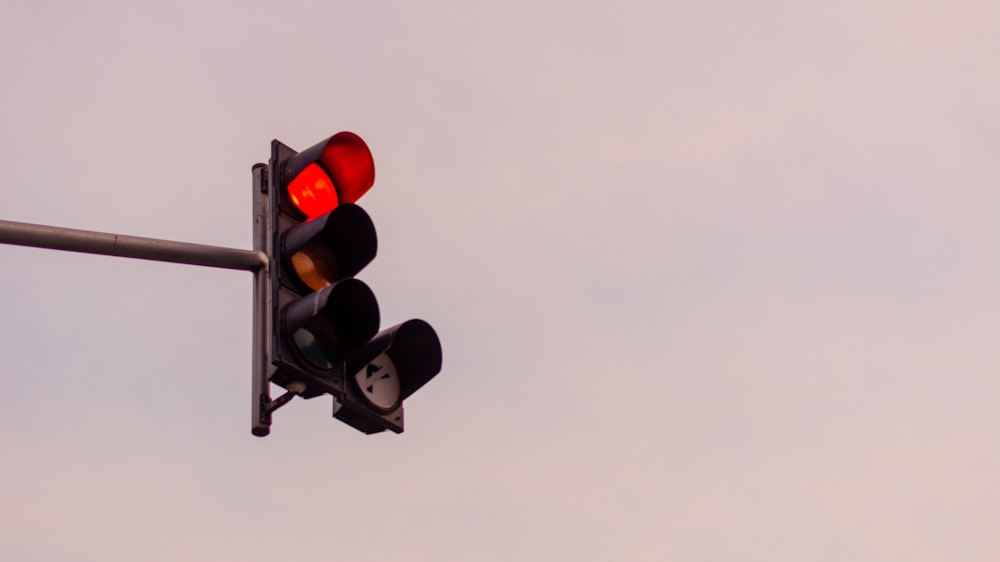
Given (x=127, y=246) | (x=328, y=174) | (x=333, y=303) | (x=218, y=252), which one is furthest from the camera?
(x=328, y=174)

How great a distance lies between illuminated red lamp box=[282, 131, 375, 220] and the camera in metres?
4.71

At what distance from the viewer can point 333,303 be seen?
13.9 ft

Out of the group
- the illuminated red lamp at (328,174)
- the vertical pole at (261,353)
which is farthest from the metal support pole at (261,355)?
the illuminated red lamp at (328,174)

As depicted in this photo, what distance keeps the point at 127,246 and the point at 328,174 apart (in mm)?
953

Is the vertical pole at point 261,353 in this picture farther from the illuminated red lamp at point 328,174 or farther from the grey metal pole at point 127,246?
the illuminated red lamp at point 328,174

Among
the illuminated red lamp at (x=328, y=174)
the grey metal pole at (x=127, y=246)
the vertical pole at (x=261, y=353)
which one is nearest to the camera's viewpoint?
the grey metal pole at (x=127, y=246)

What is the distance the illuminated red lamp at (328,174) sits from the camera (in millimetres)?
4707

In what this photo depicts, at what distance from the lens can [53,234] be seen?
3.89 meters

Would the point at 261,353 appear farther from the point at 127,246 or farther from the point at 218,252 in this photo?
the point at 127,246

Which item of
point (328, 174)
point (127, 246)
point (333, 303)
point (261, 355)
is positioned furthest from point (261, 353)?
point (328, 174)

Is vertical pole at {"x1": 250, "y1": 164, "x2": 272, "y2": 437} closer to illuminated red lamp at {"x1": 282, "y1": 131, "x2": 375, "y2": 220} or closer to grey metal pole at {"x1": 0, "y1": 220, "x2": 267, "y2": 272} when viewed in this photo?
grey metal pole at {"x1": 0, "y1": 220, "x2": 267, "y2": 272}

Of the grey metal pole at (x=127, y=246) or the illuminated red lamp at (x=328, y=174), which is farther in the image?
the illuminated red lamp at (x=328, y=174)

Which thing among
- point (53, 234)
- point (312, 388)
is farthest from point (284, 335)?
point (53, 234)

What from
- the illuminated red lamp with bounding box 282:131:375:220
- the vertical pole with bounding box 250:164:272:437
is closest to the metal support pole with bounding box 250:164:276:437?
the vertical pole with bounding box 250:164:272:437
